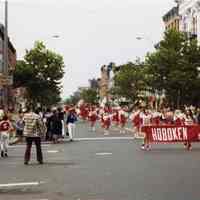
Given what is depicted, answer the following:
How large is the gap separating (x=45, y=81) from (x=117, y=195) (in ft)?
234

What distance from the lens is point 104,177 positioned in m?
16.1

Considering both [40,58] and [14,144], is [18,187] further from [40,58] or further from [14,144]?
[40,58]

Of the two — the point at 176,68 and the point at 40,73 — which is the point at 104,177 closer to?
the point at 176,68

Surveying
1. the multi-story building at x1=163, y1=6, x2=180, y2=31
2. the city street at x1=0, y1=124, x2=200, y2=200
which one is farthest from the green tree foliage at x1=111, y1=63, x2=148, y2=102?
the city street at x1=0, y1=124, x2=200, y2=200

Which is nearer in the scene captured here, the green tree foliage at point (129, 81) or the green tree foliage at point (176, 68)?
the green tree foliage at point (176, 68)

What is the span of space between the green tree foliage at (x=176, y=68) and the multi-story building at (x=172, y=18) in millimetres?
19490

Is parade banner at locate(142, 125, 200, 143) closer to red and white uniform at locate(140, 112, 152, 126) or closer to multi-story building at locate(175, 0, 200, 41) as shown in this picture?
red and white uniform at locate(140, 112, 152, 126)

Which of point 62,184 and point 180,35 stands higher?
point 180,35

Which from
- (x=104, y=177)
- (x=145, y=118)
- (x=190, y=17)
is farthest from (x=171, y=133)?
(x=190, y=17)

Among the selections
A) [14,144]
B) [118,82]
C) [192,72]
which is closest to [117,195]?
[14,144]

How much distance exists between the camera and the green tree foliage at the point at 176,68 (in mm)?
65375

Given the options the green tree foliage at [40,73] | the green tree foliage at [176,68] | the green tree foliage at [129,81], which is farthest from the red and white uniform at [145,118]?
the green tree foliage at [129,81]

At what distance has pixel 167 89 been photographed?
67312 millimetres

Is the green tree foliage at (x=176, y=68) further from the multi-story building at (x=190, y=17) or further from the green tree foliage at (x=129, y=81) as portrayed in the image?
the green tree foliage at (x=129, y=81)
